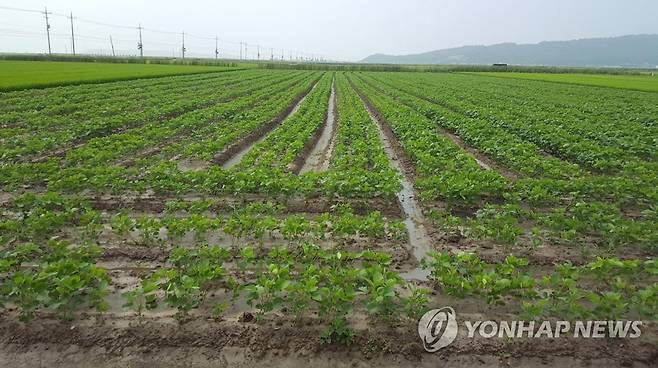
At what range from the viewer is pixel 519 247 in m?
6.32

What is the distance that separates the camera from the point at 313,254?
5566 millimetres

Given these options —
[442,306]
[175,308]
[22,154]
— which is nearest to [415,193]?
[442,306]

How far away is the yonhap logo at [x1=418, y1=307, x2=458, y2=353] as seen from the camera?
415cm

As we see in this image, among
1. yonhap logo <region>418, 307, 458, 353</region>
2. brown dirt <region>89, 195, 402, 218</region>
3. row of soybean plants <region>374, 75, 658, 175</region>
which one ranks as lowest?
yonhap logo <region>418, 307, 458, 353</region>

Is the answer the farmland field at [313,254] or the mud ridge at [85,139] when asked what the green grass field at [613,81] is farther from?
the mud ridge at [85,139]

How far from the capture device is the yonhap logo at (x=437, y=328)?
4148 millimetres

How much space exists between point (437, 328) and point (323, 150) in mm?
9791

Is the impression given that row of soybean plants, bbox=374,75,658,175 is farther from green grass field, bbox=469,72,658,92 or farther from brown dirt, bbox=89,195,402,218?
green grass field, bbox=469,72,658,92

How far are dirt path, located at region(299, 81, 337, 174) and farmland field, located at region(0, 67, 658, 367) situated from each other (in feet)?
0.56

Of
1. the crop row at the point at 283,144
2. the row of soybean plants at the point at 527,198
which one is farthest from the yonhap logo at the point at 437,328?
the crop row at the point at 283,144

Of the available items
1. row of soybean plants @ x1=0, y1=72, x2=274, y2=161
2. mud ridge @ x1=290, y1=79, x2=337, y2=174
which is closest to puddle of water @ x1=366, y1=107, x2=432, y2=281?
mud ridge @ x1=290, y1=79, x2=337, y2=174

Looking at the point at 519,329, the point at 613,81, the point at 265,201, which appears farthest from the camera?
the point at 613,81

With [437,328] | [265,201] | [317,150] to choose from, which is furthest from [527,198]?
[317,150]

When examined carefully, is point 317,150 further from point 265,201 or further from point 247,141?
point 265,201
